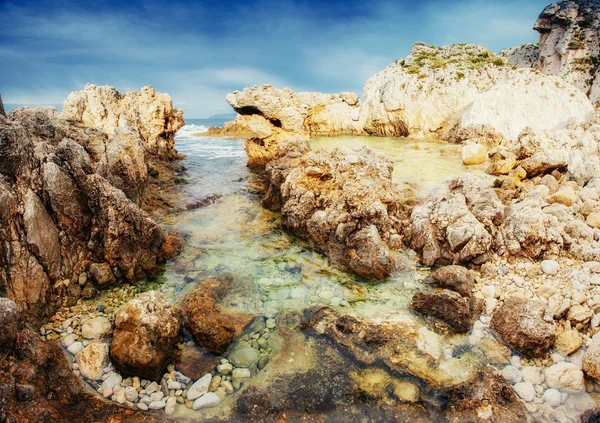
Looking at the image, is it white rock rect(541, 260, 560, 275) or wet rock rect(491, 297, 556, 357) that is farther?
white rock rect(541, 260, 560, 275)

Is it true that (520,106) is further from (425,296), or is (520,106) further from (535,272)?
(425,296)

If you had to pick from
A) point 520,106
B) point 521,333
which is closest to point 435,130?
point 520,106

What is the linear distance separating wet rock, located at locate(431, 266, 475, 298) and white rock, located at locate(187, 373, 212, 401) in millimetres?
6255

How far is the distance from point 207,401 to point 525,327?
6.42m

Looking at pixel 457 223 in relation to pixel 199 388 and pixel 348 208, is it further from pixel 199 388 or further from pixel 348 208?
pixel 199 388

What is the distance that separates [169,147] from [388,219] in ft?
68.8

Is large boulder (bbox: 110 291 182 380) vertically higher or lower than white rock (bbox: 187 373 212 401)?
higher

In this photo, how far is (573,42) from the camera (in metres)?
42.2

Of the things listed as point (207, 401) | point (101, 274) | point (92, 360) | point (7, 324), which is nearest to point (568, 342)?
point (207, 401)

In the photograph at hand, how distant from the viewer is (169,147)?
1030 inches

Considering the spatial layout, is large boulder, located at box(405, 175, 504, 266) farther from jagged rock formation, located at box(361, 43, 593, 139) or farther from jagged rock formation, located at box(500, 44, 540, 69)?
jagged rock formation, located at box(500, 44, 540, 69)

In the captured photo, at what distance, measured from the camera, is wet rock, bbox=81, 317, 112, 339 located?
22.7 ft

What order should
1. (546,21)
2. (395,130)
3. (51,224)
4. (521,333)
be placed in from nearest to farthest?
(521,333) < (51,224) < (395,130) < (546,21)

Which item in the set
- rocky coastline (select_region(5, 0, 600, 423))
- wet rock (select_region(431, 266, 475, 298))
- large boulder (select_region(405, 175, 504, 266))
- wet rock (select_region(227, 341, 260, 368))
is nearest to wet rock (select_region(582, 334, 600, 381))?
rocky coastline (select_region(5, 0, 600, 423))
